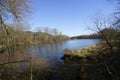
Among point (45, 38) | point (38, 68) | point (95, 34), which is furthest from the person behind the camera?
point (45, 38)

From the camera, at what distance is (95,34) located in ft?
83.3

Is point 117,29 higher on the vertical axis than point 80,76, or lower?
higher

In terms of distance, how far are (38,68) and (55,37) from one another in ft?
365

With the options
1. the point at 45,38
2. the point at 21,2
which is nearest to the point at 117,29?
the point at 21,2

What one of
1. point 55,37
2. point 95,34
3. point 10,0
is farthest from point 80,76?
point 55,37

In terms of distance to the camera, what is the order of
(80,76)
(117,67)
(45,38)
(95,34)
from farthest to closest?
(45,38) < (95,34) < (117,67) < (80,76)

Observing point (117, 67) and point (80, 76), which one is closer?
point (80, 76)

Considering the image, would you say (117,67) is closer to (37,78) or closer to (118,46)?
(118,46)

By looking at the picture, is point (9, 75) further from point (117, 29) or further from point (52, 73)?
point (117, 29)

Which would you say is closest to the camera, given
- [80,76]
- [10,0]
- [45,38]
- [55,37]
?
[10,0]

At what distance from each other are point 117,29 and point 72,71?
5937 mm

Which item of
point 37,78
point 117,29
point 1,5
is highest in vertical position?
point 1,5

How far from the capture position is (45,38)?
115688mm

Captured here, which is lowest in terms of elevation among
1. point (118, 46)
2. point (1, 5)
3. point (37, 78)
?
point (37, 78)
